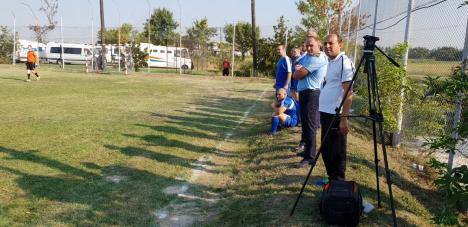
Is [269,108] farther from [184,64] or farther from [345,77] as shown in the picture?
[184,64]

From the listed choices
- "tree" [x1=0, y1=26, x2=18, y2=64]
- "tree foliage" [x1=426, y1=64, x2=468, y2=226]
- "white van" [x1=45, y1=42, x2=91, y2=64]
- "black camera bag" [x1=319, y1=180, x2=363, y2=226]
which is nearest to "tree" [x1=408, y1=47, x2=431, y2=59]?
"tree foliage" [x1=426, y1=64, x2=468, y2=226]

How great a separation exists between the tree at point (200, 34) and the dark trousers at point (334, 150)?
26682 millimetres

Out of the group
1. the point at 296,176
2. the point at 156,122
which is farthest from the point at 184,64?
the point at 296,176

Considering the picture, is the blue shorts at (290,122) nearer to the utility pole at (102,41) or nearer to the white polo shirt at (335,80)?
the white polo shirt at (335,80)

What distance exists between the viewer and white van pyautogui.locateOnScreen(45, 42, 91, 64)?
41.2 m

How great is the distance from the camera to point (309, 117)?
581 centimetres

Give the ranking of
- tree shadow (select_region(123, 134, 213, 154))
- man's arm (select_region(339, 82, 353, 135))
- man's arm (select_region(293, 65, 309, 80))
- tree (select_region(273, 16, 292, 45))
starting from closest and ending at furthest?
man's arm (select_region(339, 82, 353, 135)) < man's arm (select_region(293, 65, 309, 80)) < tree shadow (select_region(123, 134, 213, 154)) < tree (select_region(273, 16, 292, 45))

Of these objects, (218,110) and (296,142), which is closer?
(296,142)

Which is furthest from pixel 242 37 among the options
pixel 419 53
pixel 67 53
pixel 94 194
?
pixel 94 194

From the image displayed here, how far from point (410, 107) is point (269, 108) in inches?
220

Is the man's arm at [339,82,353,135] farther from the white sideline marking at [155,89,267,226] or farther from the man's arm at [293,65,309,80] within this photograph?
the white sideline marking at [155,89,267,226]

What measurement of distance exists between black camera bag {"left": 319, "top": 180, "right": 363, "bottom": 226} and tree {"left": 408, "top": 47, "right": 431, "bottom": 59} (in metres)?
4.50

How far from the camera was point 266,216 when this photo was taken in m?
4.21

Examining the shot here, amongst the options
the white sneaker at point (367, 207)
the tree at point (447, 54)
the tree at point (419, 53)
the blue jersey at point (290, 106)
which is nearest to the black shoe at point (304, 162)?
the white sneaker at point (367, 207)
